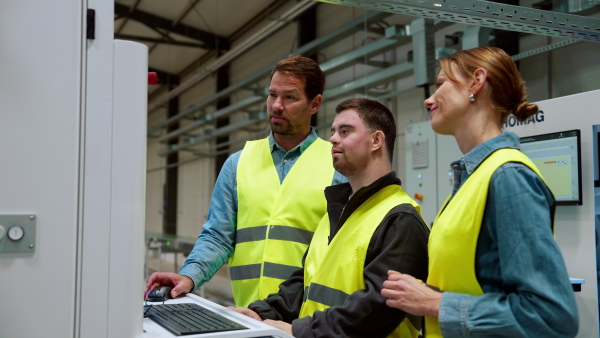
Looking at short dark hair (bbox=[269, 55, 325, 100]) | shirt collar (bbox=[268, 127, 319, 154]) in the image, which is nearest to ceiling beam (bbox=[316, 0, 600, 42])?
short dark hair (bbox=[269, 55, 325, 100])

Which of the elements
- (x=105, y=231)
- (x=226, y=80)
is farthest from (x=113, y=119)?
(x=226, y=80)

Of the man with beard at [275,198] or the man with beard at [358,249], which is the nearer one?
the man with beard at [358,249]

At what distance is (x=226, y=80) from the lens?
955 centimetres

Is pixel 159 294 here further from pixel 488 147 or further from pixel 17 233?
pixel 488 147

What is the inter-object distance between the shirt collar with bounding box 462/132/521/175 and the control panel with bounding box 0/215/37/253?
3.00 ft

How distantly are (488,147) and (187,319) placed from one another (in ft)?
2.52

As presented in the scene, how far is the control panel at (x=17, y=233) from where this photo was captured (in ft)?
3.09

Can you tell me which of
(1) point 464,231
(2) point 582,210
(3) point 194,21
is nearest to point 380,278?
(1) point 464,231

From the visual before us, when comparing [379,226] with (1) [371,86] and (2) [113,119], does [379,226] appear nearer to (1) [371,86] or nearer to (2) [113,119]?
(2) [113,119]

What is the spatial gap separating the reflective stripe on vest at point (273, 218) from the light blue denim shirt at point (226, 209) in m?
0.03

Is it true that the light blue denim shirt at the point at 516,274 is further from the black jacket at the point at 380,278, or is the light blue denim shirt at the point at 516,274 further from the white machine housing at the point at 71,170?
the white machine housing at the point at 71,170

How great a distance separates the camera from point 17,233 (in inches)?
37.2

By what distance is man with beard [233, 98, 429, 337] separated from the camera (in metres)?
1.36

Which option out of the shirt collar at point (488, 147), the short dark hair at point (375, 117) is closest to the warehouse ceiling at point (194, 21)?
the short dark hair at point (375, 117)
